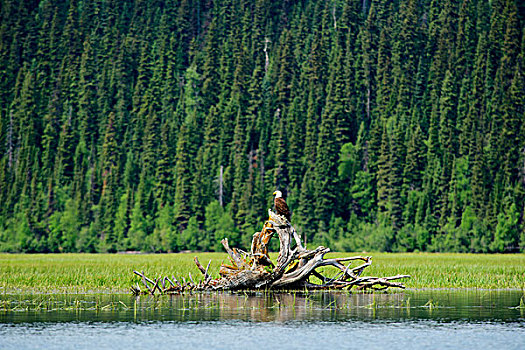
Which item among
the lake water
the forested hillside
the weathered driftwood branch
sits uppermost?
the forested hillside

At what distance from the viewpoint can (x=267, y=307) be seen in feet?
107

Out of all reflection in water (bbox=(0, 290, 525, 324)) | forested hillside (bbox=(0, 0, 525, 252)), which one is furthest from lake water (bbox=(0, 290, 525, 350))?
forested hillside (bbox=(0, 0, 525, 252))

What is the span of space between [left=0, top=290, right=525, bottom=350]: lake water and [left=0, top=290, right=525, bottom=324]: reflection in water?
1.4 inches

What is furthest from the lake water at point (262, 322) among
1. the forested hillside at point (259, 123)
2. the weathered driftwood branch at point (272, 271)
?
the forested hillside at point (259, 123)

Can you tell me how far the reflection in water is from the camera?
29.6 metres

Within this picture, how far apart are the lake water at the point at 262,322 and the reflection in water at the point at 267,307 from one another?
0.04m

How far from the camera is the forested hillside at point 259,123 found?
116 meters

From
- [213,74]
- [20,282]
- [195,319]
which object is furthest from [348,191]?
[195,319]

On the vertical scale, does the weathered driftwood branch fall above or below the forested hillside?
below

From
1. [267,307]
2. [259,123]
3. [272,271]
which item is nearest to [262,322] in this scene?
[267,307]

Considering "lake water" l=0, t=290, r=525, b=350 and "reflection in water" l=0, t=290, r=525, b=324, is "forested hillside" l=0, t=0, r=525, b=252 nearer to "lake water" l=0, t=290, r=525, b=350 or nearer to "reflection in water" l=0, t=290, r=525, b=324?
"reflection in water" l=0, t=290, r=525, b=324

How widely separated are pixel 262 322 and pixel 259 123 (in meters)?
108

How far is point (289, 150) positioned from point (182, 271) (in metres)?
75.9

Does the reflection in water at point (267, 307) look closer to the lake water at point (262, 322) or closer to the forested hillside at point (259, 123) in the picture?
the lake water at point (262, 322)
